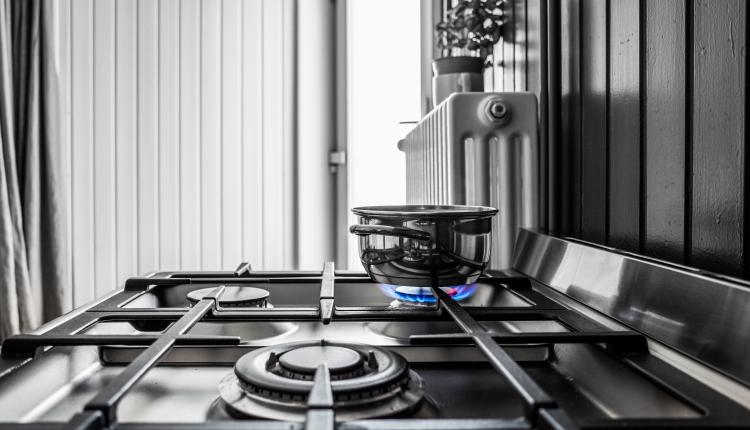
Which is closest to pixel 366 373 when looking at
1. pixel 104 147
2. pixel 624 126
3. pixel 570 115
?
pixel 624 126

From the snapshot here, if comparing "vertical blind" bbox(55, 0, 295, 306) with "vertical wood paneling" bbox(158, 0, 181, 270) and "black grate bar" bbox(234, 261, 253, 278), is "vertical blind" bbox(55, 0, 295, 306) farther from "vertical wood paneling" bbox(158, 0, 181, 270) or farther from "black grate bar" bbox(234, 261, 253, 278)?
"black grate bar" bbox(234, 261, 253, 278)

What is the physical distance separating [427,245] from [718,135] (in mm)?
302

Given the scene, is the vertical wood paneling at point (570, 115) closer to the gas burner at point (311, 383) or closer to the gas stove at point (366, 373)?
the gas stove at point (366, 373)

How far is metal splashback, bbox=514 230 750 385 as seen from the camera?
0.45 metres

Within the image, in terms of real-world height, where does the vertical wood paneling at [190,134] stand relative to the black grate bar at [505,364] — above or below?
above

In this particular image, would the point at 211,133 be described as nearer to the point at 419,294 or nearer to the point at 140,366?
the point at 419,294

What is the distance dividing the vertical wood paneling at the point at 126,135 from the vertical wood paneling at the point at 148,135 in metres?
0.02

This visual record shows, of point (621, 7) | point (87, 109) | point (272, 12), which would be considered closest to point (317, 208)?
point (272, 12)

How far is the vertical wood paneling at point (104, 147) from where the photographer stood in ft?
7.93

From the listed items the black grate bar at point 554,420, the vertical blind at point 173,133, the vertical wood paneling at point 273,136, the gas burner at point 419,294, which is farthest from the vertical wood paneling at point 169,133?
the black grate bar at point 554,420

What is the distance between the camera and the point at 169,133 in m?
2.49

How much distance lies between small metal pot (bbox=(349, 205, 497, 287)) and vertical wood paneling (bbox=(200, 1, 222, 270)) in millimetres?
2002

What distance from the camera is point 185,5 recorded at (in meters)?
2.46

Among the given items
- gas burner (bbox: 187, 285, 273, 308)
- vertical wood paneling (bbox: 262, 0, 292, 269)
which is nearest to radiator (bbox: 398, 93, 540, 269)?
gas burner (bbox: 187, 285, 273, 308)
